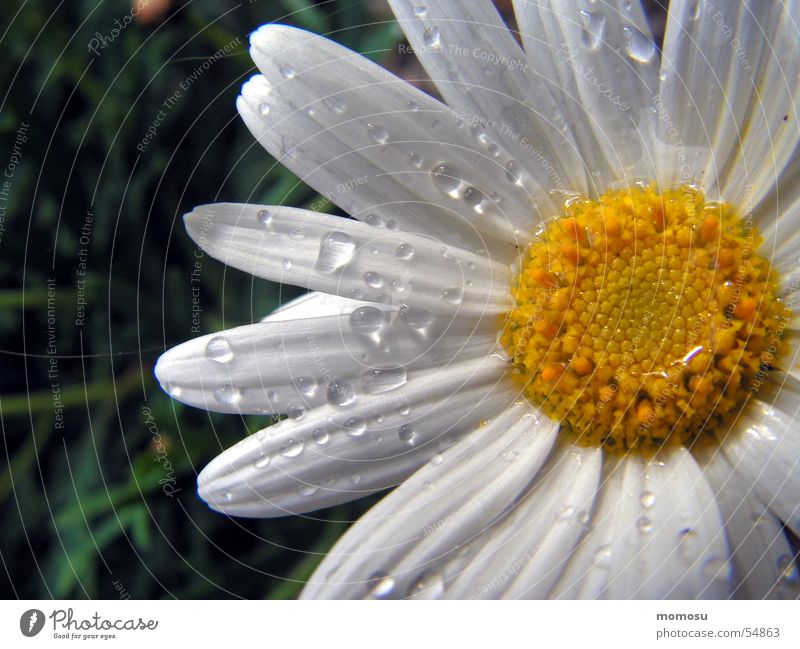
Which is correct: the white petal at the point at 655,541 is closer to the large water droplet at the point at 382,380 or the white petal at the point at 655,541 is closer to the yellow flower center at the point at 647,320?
the yellow flower center at the point at 647,320

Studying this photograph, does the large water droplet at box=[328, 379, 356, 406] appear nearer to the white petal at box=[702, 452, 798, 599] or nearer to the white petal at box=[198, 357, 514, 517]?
the white petal at box=[198, 357, 514, 517]

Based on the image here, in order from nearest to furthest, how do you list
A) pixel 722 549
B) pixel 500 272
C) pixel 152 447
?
pixel 722 549 → pixel 500 272 → pixel 152 447

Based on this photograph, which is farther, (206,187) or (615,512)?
(206,187)

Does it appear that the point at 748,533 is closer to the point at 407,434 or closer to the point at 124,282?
the point at 407,434

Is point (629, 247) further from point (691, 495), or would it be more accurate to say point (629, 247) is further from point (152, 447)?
point (152, 447)

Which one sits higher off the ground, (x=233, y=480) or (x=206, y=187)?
(x=206, y=187)

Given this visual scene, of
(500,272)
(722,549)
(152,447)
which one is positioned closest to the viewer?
(722,549)

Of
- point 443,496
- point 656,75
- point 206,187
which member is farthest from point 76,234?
point 656,75
